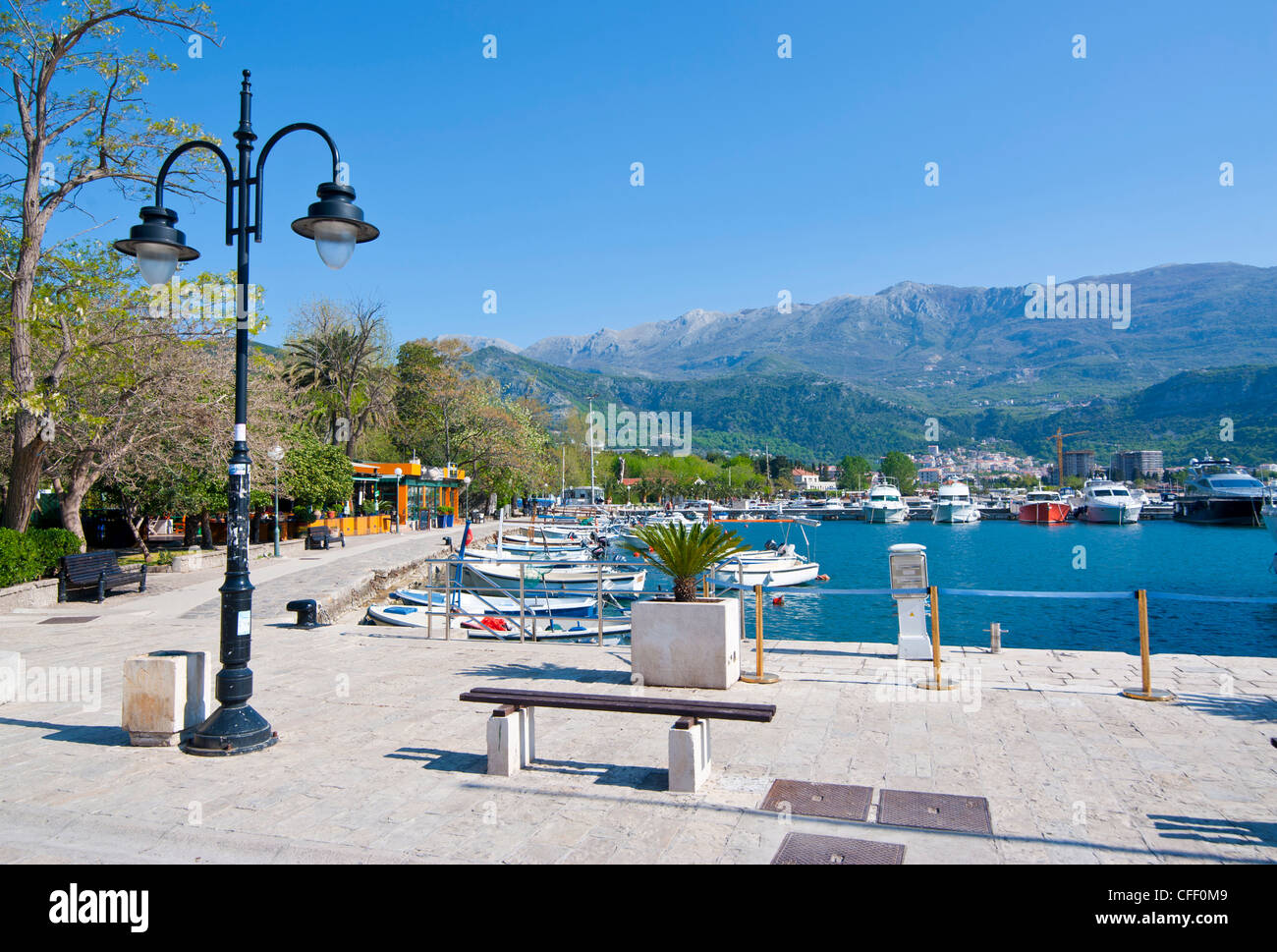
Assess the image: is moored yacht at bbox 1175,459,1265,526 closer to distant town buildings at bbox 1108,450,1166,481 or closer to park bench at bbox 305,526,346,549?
distant town buildings at bbox 1108,450,1166,481

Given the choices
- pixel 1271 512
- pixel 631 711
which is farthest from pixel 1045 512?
pixel 631 711

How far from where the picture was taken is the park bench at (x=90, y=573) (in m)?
16.5

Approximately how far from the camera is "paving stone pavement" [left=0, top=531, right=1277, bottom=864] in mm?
4723

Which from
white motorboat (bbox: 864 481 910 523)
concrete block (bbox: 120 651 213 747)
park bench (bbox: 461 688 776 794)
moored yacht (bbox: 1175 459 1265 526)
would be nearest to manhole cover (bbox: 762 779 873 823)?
park bench (bbox: 461 688 776 794)

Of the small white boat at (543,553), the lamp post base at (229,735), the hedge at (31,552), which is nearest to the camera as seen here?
the lamp post base at (229,735)

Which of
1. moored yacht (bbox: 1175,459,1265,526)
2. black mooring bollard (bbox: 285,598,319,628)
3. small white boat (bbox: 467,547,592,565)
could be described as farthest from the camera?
moored yacht (bbox: 1175,459,1265,526)

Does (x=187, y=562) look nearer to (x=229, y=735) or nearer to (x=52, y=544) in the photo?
(x=52, y=544)

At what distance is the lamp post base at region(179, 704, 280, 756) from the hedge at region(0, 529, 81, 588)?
12.0 metres

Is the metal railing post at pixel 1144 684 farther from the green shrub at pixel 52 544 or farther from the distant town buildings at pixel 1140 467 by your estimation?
the distant town buildings at pixel 1140 467

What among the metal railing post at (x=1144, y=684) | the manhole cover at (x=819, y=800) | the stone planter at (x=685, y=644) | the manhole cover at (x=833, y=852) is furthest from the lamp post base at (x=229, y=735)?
the metal railing post at (x=1144, y=684)

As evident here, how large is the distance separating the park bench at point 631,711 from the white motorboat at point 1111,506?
402ft
